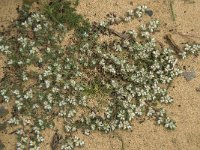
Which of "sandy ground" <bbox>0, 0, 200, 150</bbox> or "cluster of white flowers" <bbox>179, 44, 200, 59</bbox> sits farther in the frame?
"cluster of white flowers" <bbox>179, 44, 200, 59</bbox>

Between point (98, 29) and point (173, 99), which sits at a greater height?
point (98, 29)

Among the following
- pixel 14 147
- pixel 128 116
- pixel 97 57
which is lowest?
pixel 14 147

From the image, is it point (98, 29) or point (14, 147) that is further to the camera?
point (98, 29)

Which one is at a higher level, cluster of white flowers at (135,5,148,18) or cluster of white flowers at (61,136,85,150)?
cluster of white flowers at (135,5,148,18)

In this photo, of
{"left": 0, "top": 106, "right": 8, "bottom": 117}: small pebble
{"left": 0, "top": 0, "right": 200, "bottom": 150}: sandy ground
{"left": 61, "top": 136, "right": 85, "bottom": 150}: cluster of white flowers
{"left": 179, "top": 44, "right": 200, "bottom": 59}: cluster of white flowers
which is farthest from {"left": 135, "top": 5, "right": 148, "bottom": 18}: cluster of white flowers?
{"left": 0, "top": 106, "right": 8, "bottom": 117}: small pebble

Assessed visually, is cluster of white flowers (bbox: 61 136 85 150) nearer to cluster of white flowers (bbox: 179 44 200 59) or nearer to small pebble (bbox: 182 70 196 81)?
small pebble (bbox: 182 70 196 81)

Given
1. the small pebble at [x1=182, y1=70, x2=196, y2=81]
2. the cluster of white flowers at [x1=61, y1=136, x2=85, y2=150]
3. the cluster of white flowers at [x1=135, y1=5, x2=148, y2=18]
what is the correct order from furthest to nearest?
1. the cluster of white flowers at [x1=135, y1=5, x2=148, y2=18]
2. the small pebble at [x1=182, y1=70, x2=196, y2=81]
3. the cluster of white flowers at [x1=61, y1=136, x2=85, y2=150]

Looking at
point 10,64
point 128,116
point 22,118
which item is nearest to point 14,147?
point 22,118

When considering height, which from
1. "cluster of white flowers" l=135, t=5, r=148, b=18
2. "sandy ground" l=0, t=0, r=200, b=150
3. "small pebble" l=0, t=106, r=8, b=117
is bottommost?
"small pebble" l=0, t=106, r=8, b=117

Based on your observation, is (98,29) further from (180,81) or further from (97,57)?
(180,81)
